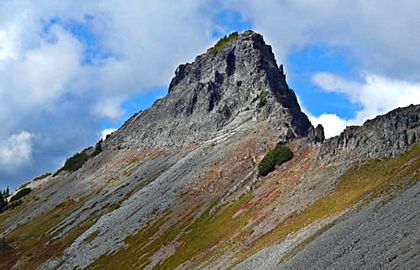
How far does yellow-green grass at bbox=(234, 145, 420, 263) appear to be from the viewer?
227ft

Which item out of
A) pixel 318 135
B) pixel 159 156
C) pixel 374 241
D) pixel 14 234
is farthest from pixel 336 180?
pixel 14 234

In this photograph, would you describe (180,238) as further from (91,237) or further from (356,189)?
(356,189)

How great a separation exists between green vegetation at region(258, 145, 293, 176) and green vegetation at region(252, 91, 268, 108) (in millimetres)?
49015

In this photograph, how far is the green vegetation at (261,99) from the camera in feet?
532

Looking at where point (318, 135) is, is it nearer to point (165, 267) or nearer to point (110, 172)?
point (165, 267)

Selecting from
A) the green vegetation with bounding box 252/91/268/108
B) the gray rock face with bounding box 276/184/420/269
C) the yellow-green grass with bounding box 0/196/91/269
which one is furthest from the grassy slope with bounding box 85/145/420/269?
the green vegetation with bounding box 252/91/268/108

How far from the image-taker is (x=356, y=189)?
78.1m

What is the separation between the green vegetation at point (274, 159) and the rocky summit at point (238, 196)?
0.26 metres

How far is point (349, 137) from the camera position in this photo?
315ft

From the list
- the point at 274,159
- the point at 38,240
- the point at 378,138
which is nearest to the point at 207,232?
the point at 274,159

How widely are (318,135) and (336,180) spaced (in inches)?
1050

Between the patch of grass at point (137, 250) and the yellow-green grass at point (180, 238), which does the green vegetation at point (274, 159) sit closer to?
the yellow-green grass at point (180, 238)

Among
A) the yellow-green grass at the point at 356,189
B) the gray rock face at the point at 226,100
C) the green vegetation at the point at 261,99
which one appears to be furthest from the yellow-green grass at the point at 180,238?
the green vegetation at the point at 261,99

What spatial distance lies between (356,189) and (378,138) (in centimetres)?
1379
